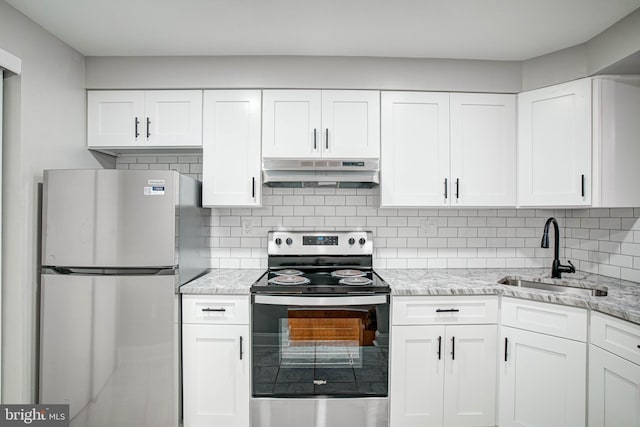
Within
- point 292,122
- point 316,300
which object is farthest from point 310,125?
point 316,300

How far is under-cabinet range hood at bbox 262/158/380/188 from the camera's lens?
87.3 inches

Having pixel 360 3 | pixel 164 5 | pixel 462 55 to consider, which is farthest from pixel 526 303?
pixel 164 5

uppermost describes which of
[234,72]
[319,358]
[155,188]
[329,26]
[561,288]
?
[329,26]

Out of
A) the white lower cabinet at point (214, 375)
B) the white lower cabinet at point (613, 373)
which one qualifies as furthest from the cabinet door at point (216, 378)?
the white lower cabinet at point (613, 373)

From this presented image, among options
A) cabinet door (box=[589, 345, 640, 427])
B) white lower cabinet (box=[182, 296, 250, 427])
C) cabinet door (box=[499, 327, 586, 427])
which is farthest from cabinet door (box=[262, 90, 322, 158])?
cabinet door (box=[589, 345, 640, 427])

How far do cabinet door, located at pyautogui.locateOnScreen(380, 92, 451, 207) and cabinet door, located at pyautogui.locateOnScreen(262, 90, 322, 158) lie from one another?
536 millimetres

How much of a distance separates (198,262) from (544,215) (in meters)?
2.81

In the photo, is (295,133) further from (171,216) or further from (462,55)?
(462,55)

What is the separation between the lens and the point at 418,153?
7.84ft

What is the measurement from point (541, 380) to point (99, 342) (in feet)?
8.59

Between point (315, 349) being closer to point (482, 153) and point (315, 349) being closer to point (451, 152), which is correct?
point (451, 152)

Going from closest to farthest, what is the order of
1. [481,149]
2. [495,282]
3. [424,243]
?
[495,282] → [481,149] → [424,243]

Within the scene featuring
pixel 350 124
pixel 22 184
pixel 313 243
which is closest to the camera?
pixel 22 184

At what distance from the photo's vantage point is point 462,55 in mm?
2324
